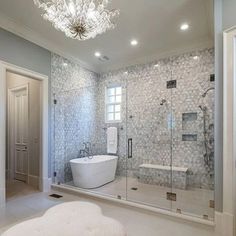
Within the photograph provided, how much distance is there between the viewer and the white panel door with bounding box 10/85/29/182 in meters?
4.40

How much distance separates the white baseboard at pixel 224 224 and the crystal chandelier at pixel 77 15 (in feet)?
8.82

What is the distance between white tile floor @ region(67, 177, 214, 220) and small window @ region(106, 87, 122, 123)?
1.64 meters

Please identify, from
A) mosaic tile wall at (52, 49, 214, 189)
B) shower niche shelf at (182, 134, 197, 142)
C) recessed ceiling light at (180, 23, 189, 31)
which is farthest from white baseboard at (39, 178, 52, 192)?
recessed ceiling light at (180, 23, 189, 31)

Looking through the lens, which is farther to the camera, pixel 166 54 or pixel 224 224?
pixel 166 54

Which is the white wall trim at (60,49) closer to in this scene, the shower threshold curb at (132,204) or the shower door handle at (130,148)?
the shower door handle at (130,148)

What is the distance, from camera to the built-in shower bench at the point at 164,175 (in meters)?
3.77

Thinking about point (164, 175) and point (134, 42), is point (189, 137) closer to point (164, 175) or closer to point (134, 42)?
point (164, 175)

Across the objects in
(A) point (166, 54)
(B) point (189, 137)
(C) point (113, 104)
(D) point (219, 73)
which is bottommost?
(B) point (189, 137)

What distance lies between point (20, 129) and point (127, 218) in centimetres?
349

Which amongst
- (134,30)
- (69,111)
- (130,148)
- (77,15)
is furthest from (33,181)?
(134,30)

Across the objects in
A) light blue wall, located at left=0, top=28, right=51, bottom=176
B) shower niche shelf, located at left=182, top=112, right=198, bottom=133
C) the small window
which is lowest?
shower niche shelf, located at left=182, top=112, right=198, bottom=133

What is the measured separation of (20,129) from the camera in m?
4.63

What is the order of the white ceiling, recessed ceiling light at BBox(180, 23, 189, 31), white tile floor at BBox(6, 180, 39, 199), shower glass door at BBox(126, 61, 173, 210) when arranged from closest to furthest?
the white ceiling < recessed ceiling light at BBox(180, 23, 189, 31) < white tile floor at BBox(6, 180, 39, 199) < shower glass door at BBox(126, 61, 173, 210)

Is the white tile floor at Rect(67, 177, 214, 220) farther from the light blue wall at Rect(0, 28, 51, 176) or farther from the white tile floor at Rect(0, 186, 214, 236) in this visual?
the light blue wall at Rect(0, 28, 51, 176)
